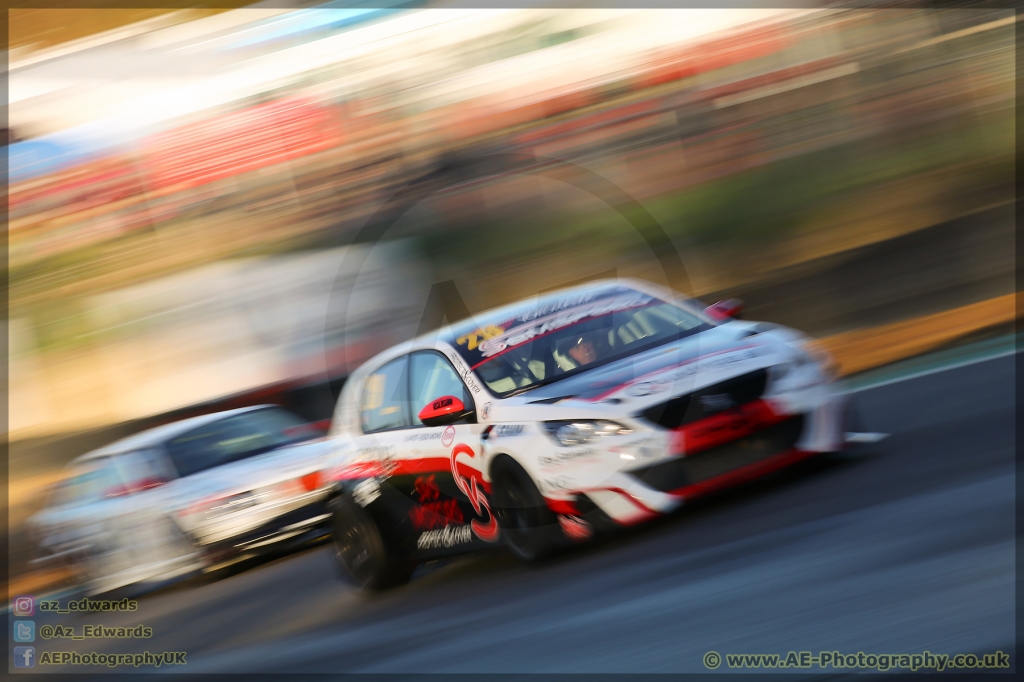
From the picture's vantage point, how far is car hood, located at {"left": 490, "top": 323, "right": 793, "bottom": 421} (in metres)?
4.23

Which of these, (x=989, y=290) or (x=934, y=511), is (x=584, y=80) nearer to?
(x=989, y=290)

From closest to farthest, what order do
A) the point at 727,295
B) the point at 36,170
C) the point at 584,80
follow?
1. the point at 36,170
2. the point at 584,80
3. the point at 727,295

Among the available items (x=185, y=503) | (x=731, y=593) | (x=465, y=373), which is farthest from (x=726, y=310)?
(x=185, y=503)

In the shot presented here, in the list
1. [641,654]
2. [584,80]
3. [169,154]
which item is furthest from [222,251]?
[641,654]

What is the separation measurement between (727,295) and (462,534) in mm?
5205

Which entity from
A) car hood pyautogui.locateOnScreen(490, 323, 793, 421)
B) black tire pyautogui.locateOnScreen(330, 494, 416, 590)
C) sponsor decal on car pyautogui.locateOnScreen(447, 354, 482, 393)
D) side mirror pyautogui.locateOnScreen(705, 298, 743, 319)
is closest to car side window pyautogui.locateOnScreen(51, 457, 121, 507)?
black tire pyautogui.locateOnScreen(330, 494, 416, 590)

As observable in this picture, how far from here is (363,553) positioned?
519 cm

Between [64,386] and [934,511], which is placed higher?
[64,386]

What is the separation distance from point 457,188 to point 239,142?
6.43ft

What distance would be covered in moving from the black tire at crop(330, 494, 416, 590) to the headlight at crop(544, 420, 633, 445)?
1.29m

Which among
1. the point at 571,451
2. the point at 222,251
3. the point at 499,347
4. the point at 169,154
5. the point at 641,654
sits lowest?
the point at 641,654

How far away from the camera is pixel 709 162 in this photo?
9039mm

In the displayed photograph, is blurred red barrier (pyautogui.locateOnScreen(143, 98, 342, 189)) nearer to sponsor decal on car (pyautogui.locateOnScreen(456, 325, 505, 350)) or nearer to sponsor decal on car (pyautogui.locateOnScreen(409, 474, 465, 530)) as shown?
sponsor decal on car (pyautogui.locateOnScreen(456, 325, 505, 350))

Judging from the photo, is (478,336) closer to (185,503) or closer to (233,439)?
(185,503)
